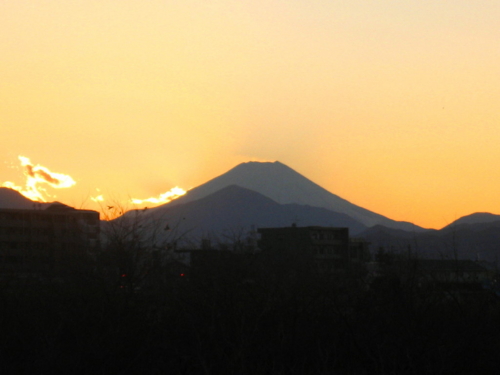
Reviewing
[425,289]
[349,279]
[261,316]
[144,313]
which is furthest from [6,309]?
[425,289]

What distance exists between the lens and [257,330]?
294 inches

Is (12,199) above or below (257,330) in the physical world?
above

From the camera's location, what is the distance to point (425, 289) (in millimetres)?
8859

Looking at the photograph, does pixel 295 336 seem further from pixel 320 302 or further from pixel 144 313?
pixel 144 313

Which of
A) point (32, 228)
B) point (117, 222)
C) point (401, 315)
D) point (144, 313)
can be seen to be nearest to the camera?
point (401, 315)

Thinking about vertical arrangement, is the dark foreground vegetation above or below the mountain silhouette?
below

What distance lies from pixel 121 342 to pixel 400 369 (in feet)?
11.1

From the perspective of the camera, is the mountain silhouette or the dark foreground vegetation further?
the mountain silhouette

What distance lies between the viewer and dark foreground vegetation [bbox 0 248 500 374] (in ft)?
23.3

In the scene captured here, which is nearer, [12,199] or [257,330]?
[257,330]

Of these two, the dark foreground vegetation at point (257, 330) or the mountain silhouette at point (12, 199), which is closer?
the dark foreground vegetation at point (257, 330)

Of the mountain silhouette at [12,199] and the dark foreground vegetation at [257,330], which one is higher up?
the mountain silhouette at [12,199]

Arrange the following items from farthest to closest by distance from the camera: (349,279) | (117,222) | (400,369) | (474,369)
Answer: (117,222)
(349,279)
(474,369)
(400,369)

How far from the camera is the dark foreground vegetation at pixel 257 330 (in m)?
7.11
